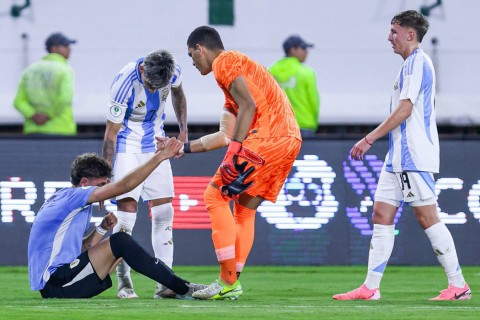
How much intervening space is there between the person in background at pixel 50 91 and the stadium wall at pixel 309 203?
3.01ft

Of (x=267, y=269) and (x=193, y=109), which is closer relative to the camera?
(x=267, y=269)

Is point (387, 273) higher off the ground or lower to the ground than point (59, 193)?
lower

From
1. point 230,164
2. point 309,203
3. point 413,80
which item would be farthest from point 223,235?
point 309,203

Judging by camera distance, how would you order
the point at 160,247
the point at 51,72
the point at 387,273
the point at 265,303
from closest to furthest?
the point at 265,303
the point at 160,247
the point at 387,273
the point at 51,72

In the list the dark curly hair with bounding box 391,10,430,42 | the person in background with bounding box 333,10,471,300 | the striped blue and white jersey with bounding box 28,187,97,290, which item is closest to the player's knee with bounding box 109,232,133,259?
the striped blue and white jersey with bounding box 28,187,97,290

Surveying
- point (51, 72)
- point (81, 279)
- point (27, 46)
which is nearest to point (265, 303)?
point (81, 279)

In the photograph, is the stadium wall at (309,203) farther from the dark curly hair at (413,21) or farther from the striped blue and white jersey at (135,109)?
the dark curly hair at (413,21)

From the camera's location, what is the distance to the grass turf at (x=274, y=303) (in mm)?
8352

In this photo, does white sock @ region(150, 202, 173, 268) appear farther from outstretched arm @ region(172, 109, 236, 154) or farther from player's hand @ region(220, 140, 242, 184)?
player's hand @ region(220, 140, 242, 184)

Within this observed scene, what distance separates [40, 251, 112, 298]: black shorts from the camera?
9414 millimetres

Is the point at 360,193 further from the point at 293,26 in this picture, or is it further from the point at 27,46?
the point at 27,46

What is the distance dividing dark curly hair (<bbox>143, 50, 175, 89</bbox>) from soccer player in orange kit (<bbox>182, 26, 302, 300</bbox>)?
0.38 m

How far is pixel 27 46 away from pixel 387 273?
5165 mm

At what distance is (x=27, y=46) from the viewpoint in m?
15.7
